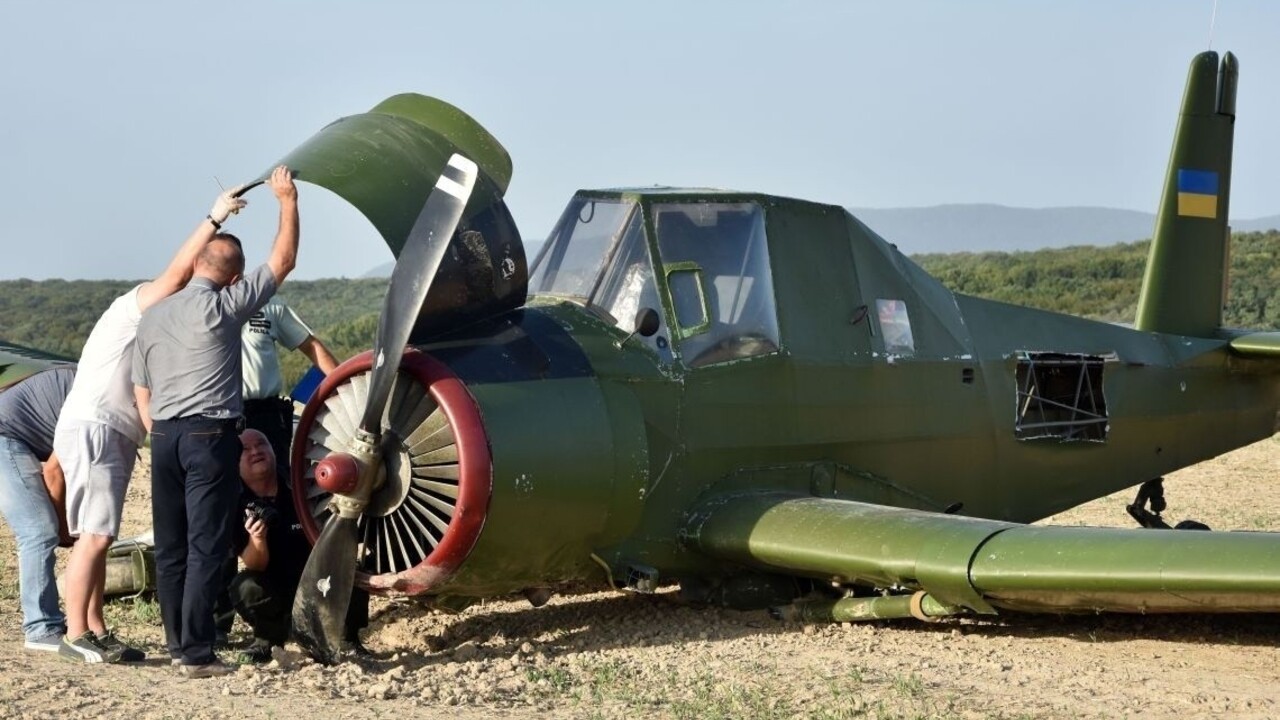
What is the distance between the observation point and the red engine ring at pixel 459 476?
737 cm

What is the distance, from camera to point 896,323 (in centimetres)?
989

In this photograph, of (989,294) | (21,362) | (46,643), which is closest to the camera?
(46,643)

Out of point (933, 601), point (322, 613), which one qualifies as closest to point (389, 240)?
point (322, 613)

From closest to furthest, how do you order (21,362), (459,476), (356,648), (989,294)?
(459,476) → (356,648) → (21,362) → (989,294)

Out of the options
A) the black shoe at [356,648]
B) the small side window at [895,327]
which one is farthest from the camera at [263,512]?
the small side window at [895,327]

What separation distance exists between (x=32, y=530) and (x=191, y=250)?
1.65 meters

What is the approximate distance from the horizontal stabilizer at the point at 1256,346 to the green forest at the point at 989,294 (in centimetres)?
2313

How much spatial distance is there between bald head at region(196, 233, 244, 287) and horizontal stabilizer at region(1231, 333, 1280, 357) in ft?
27.1

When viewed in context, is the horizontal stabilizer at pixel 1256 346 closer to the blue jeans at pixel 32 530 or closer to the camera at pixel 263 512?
the camera at pixel 263 512

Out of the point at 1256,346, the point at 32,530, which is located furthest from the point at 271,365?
the point at 1256,346

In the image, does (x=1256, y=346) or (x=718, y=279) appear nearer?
(x=718, y=279)

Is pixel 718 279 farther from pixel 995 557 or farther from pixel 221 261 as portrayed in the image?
pixel 221 261

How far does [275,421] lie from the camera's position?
938cm

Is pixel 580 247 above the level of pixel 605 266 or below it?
above
